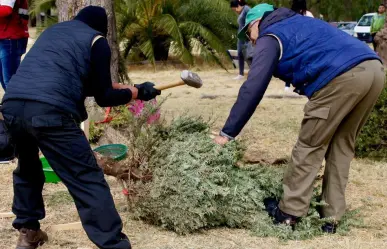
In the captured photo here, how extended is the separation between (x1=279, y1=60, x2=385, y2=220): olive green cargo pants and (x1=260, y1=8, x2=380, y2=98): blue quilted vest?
0.19 feet

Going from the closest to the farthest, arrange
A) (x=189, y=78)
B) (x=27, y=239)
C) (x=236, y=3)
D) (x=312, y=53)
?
1. (x=27, y=239)
2. (x=312, y=53)
3. (x=189, y=78)
4. (x=236, y=3)

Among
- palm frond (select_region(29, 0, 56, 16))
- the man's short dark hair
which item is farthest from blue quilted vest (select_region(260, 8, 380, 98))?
palm frond (select_region(29, 0, 56, 16))

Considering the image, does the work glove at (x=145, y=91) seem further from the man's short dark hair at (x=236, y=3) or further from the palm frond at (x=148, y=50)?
the palm frond at (x=148, y=50)

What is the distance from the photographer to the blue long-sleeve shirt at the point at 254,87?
365 cm

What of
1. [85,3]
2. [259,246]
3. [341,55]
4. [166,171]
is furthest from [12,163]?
[341,55]

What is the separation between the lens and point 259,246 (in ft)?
12.3

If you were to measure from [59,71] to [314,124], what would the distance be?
1.66 m

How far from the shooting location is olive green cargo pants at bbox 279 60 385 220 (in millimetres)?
3732

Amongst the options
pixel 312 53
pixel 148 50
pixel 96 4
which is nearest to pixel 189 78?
pixel 312 53

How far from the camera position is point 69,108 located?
322 cm

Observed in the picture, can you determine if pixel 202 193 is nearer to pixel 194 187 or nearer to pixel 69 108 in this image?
pixel 194 187

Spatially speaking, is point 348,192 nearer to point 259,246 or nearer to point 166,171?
point 259,246

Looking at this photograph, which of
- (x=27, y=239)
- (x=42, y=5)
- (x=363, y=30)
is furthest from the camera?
(x=363, y=30)

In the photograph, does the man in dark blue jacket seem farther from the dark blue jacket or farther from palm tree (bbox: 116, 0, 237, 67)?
palm tree (bbox: 116, 0, 237, 67)
